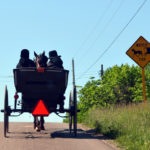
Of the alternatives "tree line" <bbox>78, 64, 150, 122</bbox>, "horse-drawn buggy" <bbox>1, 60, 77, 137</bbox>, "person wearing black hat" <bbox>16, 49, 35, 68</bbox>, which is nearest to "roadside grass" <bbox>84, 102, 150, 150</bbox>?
"horse-drawn buggy" <bbox>1, 60, 77, 137</bbox>

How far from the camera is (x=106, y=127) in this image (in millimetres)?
15336

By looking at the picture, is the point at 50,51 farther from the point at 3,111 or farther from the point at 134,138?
the point at 134,138

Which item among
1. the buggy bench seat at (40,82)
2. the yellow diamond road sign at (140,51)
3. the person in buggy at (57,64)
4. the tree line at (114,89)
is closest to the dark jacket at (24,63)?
the person in buggy at (57,64)

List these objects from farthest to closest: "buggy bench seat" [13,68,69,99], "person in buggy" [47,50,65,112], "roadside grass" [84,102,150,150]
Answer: "person in buggy" [47,50,65,112] < "buggy bench seat" [13,68,69,99] < "roadside grass" [84,102,150,150]

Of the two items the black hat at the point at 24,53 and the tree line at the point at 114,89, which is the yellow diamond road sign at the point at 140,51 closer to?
the black hat at the point at 24,53

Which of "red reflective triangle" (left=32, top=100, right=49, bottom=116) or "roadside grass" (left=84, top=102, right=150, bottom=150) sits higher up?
"red reflective triangle" (left=32, top=100, right=49, bottom=116)

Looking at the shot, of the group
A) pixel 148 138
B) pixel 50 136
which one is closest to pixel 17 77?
pixel 50 136

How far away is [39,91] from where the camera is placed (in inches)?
572

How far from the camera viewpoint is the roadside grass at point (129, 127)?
39.3 feet

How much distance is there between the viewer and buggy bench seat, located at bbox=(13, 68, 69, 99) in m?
14.1

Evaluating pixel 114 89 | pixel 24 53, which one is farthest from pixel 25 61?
pixel 114 89

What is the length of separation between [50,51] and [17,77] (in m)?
2.06

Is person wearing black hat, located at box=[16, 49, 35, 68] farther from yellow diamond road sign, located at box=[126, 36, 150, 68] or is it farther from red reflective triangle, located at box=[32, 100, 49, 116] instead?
yellow diamond road sign, located at box=[126, 36, 150, 68]

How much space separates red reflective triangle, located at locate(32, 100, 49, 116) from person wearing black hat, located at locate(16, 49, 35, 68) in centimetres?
136
